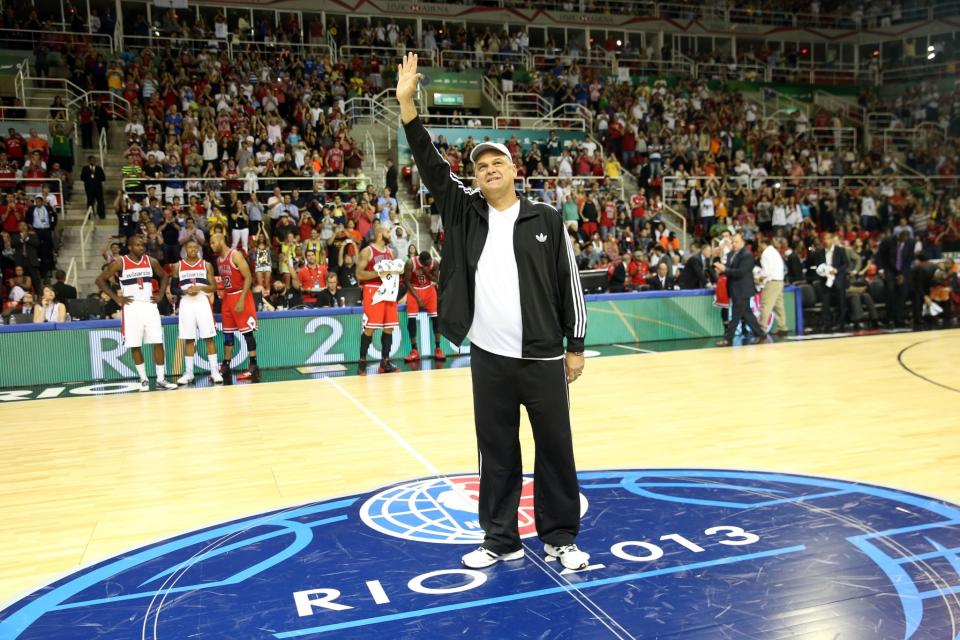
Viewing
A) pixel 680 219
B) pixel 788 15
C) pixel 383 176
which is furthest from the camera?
pixel 788 15

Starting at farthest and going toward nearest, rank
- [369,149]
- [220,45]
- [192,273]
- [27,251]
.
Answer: [220,45], [369,149], [27,251], [192,273]

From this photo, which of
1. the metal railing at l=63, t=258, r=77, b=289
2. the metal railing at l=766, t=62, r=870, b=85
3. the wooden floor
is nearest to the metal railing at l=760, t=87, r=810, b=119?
the metal railing at l=766, t=62, r=870, b=85

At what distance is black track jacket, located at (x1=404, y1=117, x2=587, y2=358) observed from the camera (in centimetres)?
400

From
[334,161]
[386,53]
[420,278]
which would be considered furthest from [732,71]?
[420,278]

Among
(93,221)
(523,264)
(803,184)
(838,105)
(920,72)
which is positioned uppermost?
(920,72)

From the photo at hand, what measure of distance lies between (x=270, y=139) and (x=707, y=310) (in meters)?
10.4

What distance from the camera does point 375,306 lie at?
37.9ft

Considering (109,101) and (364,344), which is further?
(109,101)

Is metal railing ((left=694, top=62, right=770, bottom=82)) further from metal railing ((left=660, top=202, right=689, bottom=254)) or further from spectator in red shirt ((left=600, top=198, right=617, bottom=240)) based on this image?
spectator in red shirt ((left=600, top=198, right=617, bottom=240))

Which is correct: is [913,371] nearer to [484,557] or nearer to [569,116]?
[484,557]

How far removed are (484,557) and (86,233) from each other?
15.2 meters

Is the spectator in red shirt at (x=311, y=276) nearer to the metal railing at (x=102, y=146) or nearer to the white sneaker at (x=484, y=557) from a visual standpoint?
the metal railing at (x=102, y=146)

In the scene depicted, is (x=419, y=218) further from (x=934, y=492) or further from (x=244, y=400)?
(x=934, y=492)

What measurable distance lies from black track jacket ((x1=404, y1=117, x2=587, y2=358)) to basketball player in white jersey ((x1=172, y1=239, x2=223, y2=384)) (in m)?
7.28
